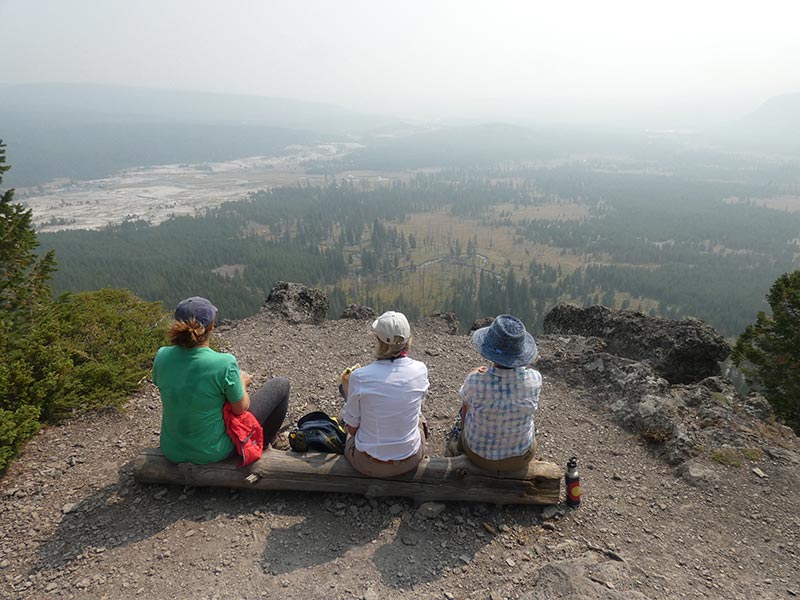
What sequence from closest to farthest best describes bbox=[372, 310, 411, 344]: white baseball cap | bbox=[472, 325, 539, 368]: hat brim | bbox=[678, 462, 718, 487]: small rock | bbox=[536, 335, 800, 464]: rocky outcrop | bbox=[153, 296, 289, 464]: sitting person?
bbox=[153, 296, 289, 464]: sitting person < bbox=[372, 310, 411, 344]: white baseball cap < bbox=[472, 325, 539, 368]: hat brim < bbox=[678, 462, 718, 487]: small rock < bbox=[536, 335, 800, 464]: rocky outcrop

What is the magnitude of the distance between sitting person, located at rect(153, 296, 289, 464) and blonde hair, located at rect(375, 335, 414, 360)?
5.04 ft

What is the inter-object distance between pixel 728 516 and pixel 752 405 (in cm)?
460

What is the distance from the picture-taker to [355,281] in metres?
101

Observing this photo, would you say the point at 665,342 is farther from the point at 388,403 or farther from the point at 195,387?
the point at 195,387

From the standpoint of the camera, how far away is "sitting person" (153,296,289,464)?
14.8 ft

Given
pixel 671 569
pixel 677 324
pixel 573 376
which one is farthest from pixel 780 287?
pixel 671 569

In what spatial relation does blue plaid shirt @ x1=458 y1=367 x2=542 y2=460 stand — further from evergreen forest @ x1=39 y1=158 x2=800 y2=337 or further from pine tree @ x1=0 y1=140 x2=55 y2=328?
evergreen forest @ x1=39 y1=158 x2=800 y2=337

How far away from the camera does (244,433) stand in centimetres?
511

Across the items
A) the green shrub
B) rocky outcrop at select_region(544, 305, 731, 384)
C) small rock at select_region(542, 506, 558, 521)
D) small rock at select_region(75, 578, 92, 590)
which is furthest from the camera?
rocky outcrop at select_region(544, 305, 731, 384)

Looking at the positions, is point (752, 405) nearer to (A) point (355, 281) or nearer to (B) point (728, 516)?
(B) point (728, 516)

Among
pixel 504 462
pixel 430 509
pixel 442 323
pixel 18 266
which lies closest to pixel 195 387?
pixel 430 509

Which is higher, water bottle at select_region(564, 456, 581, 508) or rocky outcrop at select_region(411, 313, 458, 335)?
water bottle at select_region(564, 456, 581, 508)

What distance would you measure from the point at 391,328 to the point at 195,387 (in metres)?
2.17

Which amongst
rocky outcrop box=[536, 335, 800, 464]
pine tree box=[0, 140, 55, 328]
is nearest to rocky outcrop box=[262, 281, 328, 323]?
pine tree box=[0, 140, 55, 328]
